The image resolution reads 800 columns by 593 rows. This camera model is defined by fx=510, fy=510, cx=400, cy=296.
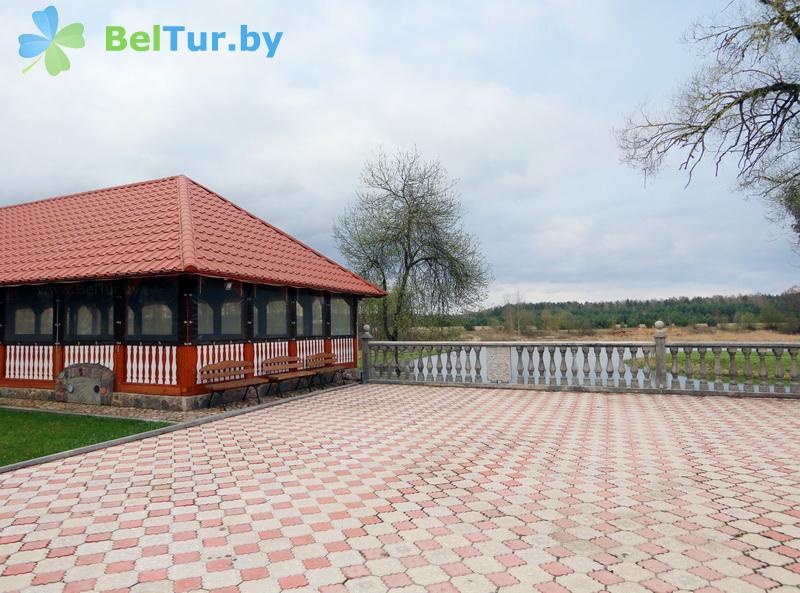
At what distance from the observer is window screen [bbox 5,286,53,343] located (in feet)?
37.5

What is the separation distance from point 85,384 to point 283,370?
4103 mm

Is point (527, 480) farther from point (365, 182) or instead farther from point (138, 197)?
point (365, 182)

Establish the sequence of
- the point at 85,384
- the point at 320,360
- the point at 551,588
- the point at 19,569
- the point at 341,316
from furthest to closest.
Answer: the point at 341,316, the point at 320,360, the point at 85,384, the point at 19,569, the point at 551,588

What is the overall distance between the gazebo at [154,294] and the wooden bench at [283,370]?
0.27 m

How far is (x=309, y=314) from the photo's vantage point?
13.4 meters

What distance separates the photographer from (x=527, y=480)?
506cm

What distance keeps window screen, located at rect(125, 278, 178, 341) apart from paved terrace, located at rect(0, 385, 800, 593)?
3072 millimetres

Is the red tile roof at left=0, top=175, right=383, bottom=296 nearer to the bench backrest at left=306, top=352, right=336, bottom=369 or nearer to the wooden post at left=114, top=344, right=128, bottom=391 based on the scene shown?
the wooden post at left=114, top=344, right=128, bottom=391

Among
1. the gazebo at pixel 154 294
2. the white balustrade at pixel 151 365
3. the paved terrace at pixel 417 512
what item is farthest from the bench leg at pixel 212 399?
the paved terrace at pixel 417 512

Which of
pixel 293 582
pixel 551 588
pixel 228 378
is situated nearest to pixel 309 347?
pixel 228 378

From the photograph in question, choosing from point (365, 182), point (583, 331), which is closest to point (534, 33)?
point (365, 182)

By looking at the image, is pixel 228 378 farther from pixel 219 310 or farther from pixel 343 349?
pixel 343 349

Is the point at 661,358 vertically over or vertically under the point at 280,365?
under

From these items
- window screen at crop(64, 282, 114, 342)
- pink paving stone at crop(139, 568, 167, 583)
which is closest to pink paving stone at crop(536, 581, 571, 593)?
pink paving stone at crop(139, 568, 167, 583)
